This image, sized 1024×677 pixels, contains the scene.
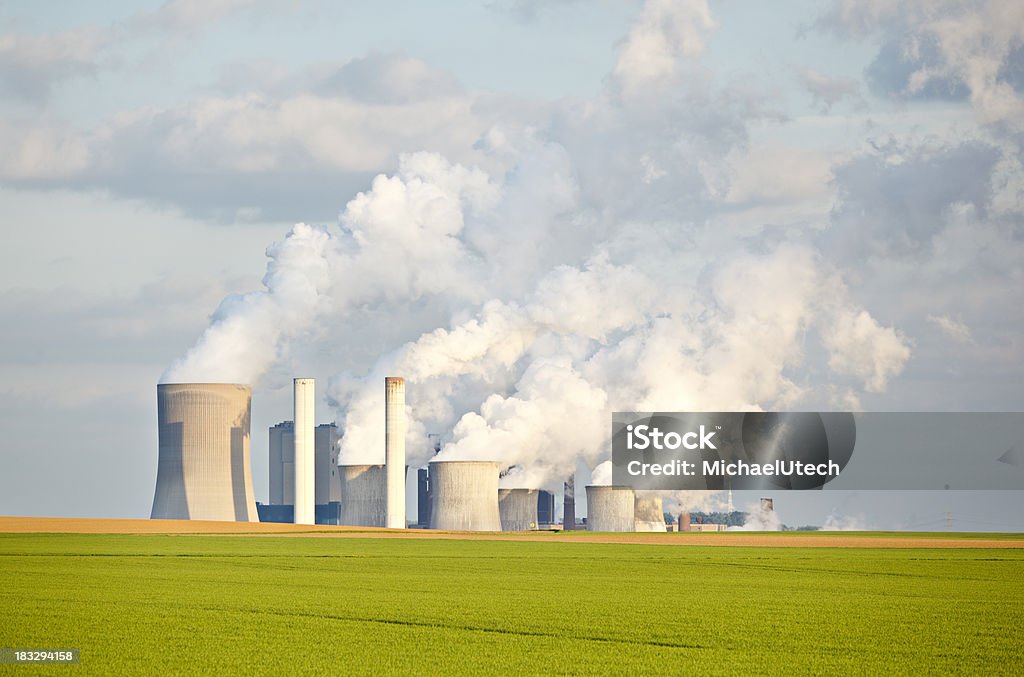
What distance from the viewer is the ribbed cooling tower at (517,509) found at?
10725cm

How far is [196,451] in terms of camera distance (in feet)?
287

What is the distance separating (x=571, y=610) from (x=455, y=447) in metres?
80.2

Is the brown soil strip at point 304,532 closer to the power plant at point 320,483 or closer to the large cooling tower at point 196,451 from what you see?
the large cooling tower at point 196,451

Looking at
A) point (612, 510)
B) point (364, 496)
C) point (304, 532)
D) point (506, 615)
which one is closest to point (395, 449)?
point (364, 496)

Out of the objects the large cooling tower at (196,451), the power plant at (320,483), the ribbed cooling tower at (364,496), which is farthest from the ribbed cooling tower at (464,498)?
the large cooling tower at (196,451)

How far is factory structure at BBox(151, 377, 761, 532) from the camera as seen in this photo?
3469 inches

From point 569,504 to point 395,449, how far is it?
2121 centimetres

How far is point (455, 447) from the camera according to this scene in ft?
350

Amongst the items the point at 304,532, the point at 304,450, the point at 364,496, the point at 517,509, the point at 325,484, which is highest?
the point at 304,450

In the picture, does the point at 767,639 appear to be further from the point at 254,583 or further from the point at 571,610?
the point at 254,583

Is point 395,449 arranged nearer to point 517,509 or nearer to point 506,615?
point 517,509

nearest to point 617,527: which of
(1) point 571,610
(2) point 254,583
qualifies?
(2) point 254,583

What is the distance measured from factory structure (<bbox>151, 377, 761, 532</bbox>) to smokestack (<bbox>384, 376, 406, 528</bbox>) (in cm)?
7

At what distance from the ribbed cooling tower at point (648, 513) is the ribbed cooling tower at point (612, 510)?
4.88ft
